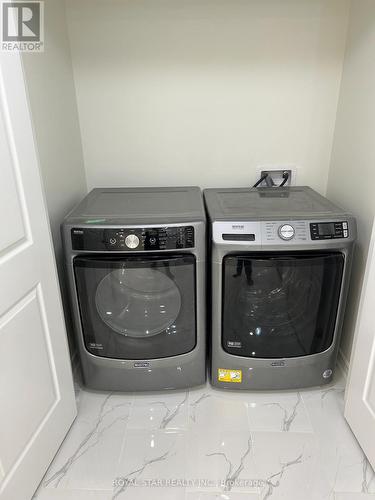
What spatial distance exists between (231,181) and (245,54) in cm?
64

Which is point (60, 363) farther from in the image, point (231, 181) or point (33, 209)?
point (231, 181)

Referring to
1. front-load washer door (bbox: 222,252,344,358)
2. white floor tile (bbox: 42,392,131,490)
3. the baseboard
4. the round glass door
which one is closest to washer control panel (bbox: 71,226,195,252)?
the round glass door

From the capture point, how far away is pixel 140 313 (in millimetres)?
1562

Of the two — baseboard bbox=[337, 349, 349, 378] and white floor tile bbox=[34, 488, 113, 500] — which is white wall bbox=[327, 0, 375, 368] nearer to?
baseboard bbox=[337, 349, 349, 378]

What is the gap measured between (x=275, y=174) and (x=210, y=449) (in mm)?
1413

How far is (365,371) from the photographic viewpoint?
137cm

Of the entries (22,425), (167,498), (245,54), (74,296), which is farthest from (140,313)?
(245,54)

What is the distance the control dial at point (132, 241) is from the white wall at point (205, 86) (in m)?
0.70

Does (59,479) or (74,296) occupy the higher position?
(74,296)

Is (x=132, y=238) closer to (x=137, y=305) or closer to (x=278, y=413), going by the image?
(x=137, y=305)

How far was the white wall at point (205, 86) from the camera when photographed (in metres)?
1.73

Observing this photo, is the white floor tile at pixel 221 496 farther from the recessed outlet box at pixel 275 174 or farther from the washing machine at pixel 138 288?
the recessed outlet box at pixel 275 174

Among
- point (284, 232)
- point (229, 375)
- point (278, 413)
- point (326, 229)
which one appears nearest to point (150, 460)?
point (229, 375)

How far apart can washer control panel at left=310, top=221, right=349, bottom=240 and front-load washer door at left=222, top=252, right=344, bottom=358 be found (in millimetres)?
84
